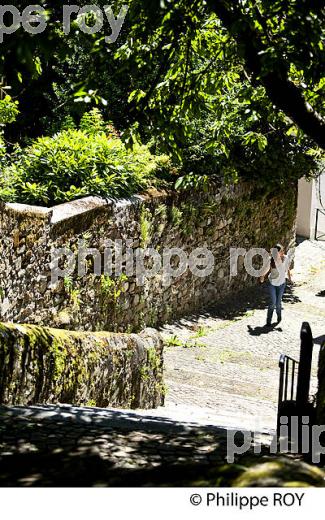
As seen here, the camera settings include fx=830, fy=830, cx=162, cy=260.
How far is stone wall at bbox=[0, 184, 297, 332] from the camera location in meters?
10.5

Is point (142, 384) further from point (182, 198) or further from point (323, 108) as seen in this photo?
point (182, 198)

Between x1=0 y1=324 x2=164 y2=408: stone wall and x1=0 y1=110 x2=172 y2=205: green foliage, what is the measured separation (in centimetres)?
247

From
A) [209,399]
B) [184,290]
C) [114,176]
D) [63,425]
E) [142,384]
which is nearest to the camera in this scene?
[63,425]

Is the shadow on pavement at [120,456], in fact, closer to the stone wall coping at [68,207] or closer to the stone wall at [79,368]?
the stone wall at [79,368]

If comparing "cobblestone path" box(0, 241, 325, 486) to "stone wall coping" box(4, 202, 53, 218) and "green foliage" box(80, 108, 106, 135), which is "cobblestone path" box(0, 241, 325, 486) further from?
"green foliage" box(80, 108, 106, 135)

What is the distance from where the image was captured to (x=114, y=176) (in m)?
13.0

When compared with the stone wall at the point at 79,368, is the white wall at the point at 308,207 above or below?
above

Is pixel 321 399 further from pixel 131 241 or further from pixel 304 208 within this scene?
pixel 304 208

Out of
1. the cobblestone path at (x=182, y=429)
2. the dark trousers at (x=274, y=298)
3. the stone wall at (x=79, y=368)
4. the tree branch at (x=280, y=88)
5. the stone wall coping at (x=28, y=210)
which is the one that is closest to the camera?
the cobblestone path at (x=182, y=429)

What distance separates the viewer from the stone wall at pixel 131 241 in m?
10.5

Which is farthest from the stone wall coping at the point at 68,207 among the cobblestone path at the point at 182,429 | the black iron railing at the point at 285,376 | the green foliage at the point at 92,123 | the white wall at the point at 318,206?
the white wall at the point at 318,206

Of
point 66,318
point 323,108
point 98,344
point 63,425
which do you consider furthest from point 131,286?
point 63,425

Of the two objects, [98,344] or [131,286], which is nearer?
[98,344]

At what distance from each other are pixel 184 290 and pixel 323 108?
650 cm
